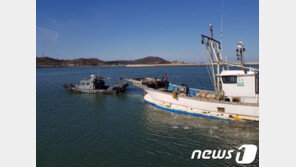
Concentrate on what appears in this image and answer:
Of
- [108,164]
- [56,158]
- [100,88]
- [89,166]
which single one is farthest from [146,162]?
[100,88]

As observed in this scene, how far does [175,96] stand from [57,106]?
63.2 ft

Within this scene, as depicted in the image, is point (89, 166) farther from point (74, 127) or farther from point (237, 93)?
point (237, 93)

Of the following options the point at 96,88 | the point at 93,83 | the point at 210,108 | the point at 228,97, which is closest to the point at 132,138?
the point at 210,108

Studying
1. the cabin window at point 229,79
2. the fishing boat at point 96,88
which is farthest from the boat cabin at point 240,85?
the fishing boat at point 96,88

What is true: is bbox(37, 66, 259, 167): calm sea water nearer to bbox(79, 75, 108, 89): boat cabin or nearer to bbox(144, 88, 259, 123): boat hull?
bbox(144, 88, 259, 123): boat hull

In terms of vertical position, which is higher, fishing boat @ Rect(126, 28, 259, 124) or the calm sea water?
fishing boat @ Rect(126, 28, 259, 124)

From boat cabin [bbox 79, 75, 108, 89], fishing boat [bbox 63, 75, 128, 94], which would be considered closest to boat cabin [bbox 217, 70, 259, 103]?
fishing boat [bbox 63, 75, 128, 94]

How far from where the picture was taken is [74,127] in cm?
1945

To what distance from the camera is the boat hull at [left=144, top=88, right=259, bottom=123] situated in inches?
730

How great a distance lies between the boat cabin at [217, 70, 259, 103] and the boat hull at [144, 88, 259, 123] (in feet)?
4.36

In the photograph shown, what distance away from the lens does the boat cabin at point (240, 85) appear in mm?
19141

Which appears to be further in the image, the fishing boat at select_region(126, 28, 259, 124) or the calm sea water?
the fishing boat at select_region(126, 28, 259, 124)

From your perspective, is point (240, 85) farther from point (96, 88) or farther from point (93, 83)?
point (93, 83)

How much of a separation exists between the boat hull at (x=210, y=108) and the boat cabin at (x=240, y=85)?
1330mm
